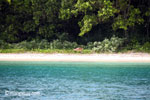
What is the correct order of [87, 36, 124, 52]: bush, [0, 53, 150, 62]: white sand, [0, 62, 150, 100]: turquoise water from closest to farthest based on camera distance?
[0, 62, 150, 100]: turquoise water → [0, 53, 150, 62]: white sand → [87, 36, 124, 52]: bush

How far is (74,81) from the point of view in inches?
628

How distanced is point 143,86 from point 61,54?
11313 mm

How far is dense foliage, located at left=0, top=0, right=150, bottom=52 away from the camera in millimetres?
26234

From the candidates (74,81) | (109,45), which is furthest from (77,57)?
(74,81)

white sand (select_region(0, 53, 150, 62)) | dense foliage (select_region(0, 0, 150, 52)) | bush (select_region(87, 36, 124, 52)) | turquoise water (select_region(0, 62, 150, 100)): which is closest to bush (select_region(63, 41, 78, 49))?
dense foliage (select_region(0, 0, 150, 52))

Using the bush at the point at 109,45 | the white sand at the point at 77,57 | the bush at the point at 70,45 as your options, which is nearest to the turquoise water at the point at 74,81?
the white sand at the point at 77,57

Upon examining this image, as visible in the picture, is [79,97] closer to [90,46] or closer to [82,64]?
[82,64]

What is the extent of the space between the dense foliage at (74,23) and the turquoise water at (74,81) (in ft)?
15.8

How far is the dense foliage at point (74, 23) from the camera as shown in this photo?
86.1ft

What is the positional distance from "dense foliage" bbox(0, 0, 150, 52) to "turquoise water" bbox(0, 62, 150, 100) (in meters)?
4.81

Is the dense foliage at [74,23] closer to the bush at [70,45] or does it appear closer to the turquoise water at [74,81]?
the bush at [70,45]

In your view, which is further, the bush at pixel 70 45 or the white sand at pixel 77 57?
the bush at pixel 70 45

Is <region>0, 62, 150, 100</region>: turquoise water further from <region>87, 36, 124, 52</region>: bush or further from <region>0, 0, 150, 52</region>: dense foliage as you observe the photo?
<region>0, 0, 150, 52</region>: dense foliage

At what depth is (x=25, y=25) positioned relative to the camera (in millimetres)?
28797
